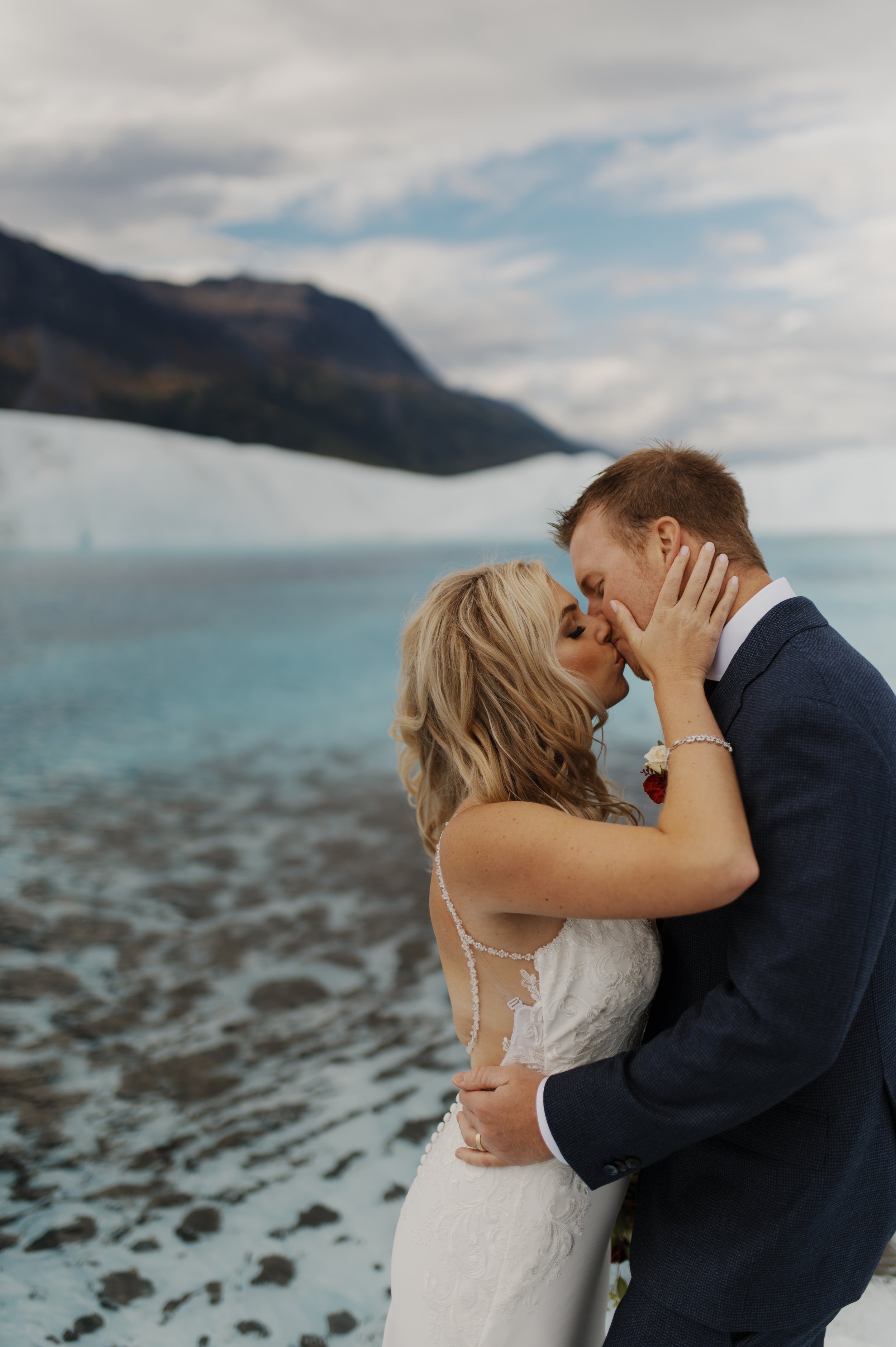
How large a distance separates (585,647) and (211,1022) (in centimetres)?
404

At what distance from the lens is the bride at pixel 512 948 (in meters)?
1.57

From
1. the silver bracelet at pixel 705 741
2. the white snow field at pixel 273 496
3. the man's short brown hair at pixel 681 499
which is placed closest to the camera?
the silver bracelet at pixel 705 741

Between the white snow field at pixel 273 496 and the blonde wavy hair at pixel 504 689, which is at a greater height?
the white snow field at pixel 273 496

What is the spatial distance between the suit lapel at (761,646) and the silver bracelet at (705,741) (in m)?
0.04

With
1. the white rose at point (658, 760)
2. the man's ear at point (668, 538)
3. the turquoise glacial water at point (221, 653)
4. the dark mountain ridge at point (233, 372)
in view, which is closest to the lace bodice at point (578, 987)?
the white rose at point (658, 760)

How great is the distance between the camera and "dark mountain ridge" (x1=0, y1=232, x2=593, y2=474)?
57.8 metres

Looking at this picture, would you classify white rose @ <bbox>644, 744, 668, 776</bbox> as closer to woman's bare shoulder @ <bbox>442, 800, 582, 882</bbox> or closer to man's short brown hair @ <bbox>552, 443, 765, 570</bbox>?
woman's bare shoulder @ <bbox>442, 800, 582, 882</bbox>

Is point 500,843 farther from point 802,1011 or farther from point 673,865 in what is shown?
point 802,1011

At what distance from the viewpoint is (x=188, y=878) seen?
23.3 ft

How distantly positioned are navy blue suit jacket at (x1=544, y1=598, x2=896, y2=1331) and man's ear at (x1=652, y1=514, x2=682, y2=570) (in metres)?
0.17

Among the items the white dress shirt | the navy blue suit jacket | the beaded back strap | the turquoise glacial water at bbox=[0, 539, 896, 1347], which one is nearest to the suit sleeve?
the navy blue suit jacket

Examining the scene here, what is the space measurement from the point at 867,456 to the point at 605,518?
47175 millimetres

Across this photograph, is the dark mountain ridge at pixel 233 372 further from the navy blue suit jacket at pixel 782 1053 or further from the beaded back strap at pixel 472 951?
the navy blue suit jacket at pixel 782 1053

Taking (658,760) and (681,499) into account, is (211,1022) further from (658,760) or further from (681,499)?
(681,499)
